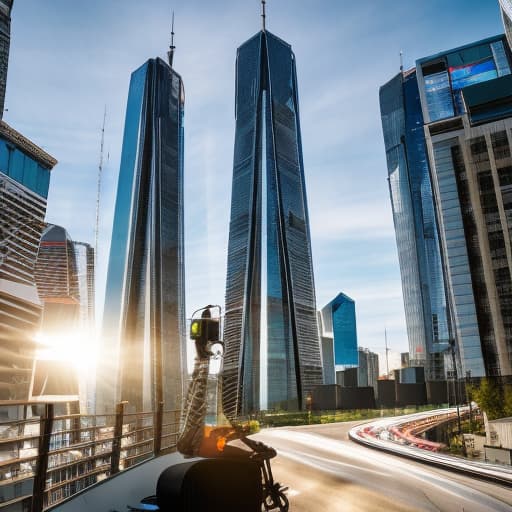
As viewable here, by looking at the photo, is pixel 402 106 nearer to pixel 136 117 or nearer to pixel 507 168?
pixel 136 117

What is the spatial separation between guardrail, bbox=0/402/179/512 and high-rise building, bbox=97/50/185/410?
106977 mm

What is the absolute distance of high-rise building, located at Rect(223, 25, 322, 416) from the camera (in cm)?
9612

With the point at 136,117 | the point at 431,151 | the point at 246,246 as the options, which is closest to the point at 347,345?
the point at 246,246

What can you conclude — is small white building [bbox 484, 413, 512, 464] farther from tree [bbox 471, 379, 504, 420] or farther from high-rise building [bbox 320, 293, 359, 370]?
high-rise building [bbox 320, 293, 359, 370]

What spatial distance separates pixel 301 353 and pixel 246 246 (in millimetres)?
28754

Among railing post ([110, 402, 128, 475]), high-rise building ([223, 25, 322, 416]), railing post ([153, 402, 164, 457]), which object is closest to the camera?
railing post ([110, 402, 128, 475])

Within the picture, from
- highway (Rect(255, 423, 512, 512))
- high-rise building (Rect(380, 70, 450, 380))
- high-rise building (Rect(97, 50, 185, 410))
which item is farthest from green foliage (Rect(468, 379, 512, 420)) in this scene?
high-rise building (Rect(380, 70, 450, 380))

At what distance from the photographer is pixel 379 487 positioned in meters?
6.90

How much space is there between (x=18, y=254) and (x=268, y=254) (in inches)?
2360

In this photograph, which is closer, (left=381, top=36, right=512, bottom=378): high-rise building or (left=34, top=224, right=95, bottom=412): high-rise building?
(left=381, top=36, right=512, bottom=378): high-rise building

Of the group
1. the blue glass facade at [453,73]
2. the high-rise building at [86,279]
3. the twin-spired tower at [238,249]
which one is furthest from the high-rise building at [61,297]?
the blue glass facade at [453,73]

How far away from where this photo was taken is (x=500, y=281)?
52562 mm

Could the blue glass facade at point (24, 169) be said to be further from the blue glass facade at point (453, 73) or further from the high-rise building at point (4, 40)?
the blue glass facade at point (453, 73)

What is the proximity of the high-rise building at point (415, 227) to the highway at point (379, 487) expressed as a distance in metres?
154
